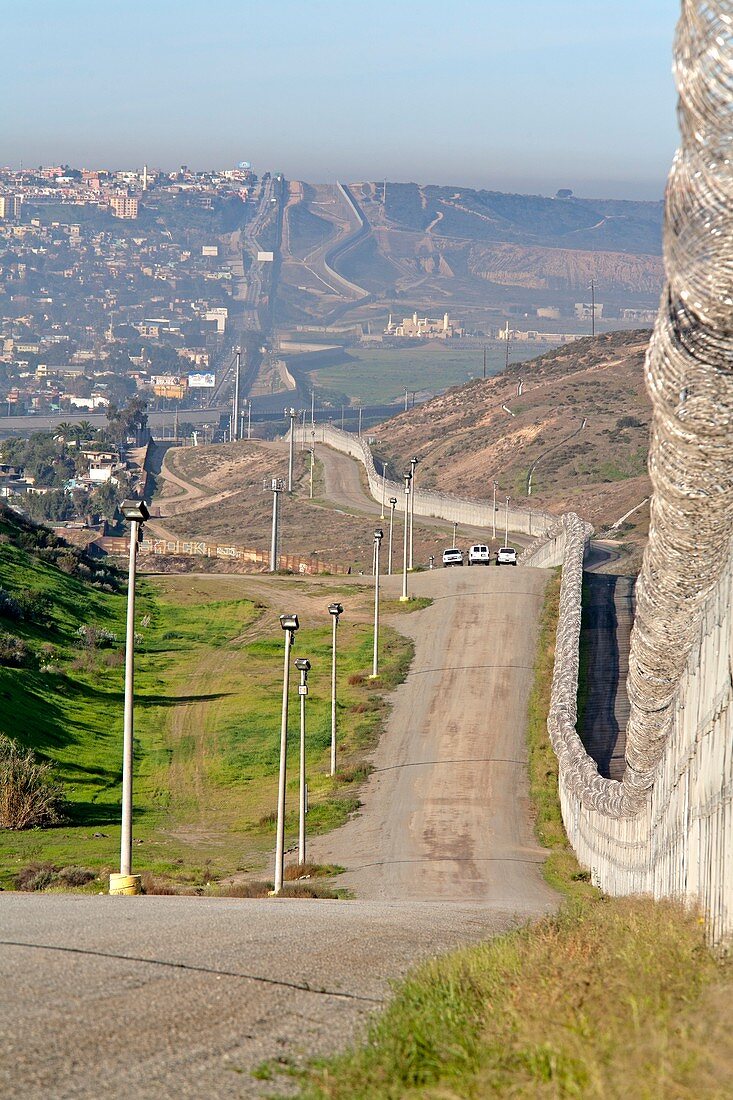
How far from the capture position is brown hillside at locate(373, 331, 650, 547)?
13450 cm

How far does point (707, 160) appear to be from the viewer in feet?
25.8

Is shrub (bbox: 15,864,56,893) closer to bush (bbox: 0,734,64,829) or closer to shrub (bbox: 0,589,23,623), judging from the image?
bush (bbox: 0,734,64,829)

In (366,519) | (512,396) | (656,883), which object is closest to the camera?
(656,883)

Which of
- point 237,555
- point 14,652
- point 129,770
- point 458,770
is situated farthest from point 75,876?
point 237,555

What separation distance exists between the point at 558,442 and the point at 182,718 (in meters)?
109

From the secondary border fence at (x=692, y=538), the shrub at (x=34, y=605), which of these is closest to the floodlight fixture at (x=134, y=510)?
the secondary border fence at (x=692, y=538)

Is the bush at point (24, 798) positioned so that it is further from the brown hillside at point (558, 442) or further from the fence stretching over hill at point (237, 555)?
the brown hillside at point (558, 442)

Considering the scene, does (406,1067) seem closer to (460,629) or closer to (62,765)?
(62,765)

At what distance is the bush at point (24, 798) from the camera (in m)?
33.8

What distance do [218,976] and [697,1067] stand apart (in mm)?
5234

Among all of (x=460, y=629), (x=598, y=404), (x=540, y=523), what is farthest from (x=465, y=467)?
(x=460, y=629)

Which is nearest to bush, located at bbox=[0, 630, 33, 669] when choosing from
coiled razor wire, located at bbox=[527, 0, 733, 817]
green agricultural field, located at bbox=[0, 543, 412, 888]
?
green agricultural field, located at bbox=[0, 543, 412, 888]

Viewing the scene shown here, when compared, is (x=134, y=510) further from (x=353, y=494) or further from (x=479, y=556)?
Result: (x=353, y=494)

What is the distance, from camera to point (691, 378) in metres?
9.30
